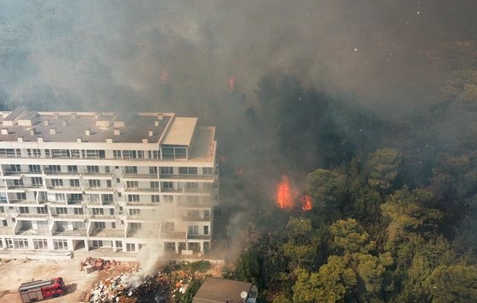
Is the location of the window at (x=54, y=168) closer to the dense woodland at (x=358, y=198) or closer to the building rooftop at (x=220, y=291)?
the building rooftop at (x=220, y=291)

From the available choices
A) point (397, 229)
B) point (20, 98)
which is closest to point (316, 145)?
point (397, 229)

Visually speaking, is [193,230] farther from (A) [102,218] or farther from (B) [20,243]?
(B) [20,243]

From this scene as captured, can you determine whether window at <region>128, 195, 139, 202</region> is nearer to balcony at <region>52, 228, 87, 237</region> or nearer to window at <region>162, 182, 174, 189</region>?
window at <region>162, 182, 174, 189</region>

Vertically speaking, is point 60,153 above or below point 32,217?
above

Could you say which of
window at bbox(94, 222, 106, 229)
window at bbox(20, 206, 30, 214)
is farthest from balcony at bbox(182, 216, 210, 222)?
window at bbox(20, 206, 30, 214)

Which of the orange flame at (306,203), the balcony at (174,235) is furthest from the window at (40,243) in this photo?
the orange flame at (306,203)

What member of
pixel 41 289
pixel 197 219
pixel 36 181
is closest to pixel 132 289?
pixel 41 289
